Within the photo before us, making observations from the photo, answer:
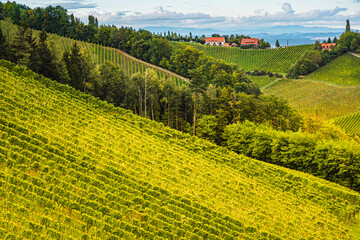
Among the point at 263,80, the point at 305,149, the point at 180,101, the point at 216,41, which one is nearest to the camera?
the point at 305,149

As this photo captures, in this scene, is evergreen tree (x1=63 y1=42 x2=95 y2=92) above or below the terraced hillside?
above

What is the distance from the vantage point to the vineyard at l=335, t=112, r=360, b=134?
68806 mm

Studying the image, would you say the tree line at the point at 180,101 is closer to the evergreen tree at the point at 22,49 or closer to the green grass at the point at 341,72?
the evergreen tree at the point at 22,49

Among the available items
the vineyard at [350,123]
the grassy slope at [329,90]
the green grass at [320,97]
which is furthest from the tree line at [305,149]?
the grassy slope at [329,90]

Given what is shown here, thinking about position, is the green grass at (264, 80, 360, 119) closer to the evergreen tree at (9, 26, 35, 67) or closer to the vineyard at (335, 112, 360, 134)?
the vineyard at (335, 112, 360, 134)

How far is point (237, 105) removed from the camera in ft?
196

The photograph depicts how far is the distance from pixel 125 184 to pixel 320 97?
8375 cm

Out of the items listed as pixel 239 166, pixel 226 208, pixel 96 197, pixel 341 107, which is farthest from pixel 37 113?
pixel 341 107

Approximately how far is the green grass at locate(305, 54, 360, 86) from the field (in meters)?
55.0

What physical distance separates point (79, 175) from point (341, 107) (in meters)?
78.2

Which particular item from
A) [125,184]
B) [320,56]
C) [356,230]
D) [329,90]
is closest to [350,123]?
[329,90]

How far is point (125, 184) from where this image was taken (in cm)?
2262

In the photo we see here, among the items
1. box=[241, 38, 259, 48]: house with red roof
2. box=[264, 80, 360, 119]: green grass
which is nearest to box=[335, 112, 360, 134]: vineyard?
box=[264, 80, 360, 119]: green grass

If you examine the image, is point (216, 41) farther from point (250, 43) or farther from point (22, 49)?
point (22, 49)
